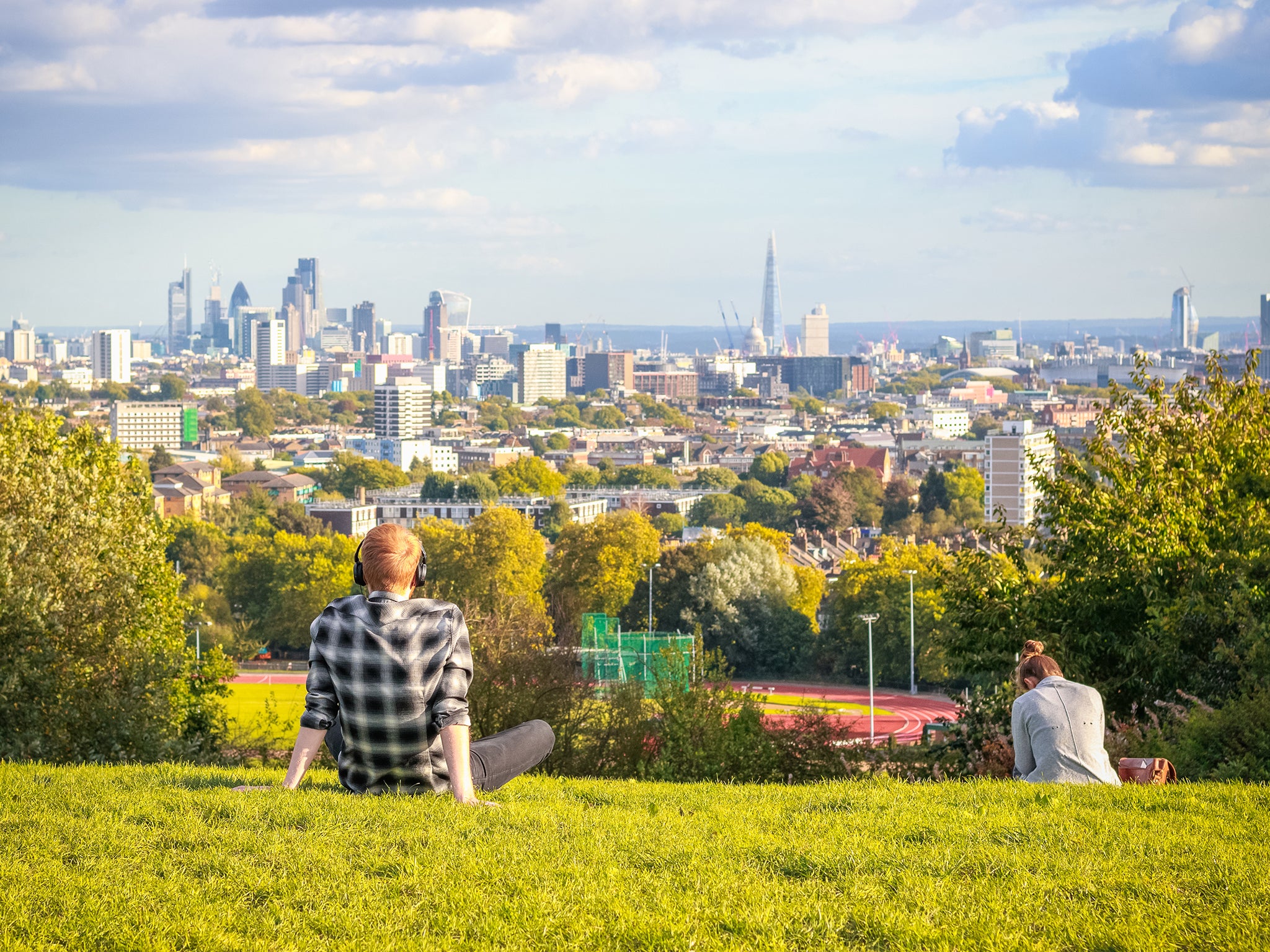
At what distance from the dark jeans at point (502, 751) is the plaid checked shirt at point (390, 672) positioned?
0.18 m

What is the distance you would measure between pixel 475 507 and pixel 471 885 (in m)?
82.3

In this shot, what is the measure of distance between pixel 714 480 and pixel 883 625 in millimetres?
67461

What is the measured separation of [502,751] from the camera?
17.6ft

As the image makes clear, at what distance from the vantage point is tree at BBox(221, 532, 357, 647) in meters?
48.1

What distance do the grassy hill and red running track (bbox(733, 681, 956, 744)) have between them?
24.3 m

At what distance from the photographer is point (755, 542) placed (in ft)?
155

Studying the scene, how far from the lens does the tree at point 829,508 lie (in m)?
80.2

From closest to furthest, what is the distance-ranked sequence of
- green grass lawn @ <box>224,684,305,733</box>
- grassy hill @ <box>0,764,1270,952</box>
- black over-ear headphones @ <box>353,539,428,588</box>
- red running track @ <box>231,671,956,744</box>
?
1. grassy hill @ <box>0,764,1270,952</box>
2. black over-ear headphones @ <box>353,539,428,588</box>
3. green grass lawn @ <box>224,684,305,733</box>
4. red running track @ <box>231,671,956,744</box>

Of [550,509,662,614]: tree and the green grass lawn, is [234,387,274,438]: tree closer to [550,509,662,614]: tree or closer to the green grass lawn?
[550,509,662,614]: tree

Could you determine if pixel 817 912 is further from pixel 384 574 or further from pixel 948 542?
pixel 948 542

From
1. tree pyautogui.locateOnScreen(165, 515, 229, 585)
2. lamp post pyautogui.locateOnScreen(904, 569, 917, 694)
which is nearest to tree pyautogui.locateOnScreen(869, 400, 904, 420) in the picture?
tree pyautogui.locateOnScreen(165, 515, 229, 585)

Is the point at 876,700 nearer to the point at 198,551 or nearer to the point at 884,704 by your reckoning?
the point at 884,704

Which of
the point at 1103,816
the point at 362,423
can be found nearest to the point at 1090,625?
the point at 1103,816

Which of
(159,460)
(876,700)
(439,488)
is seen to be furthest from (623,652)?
(159,460)
